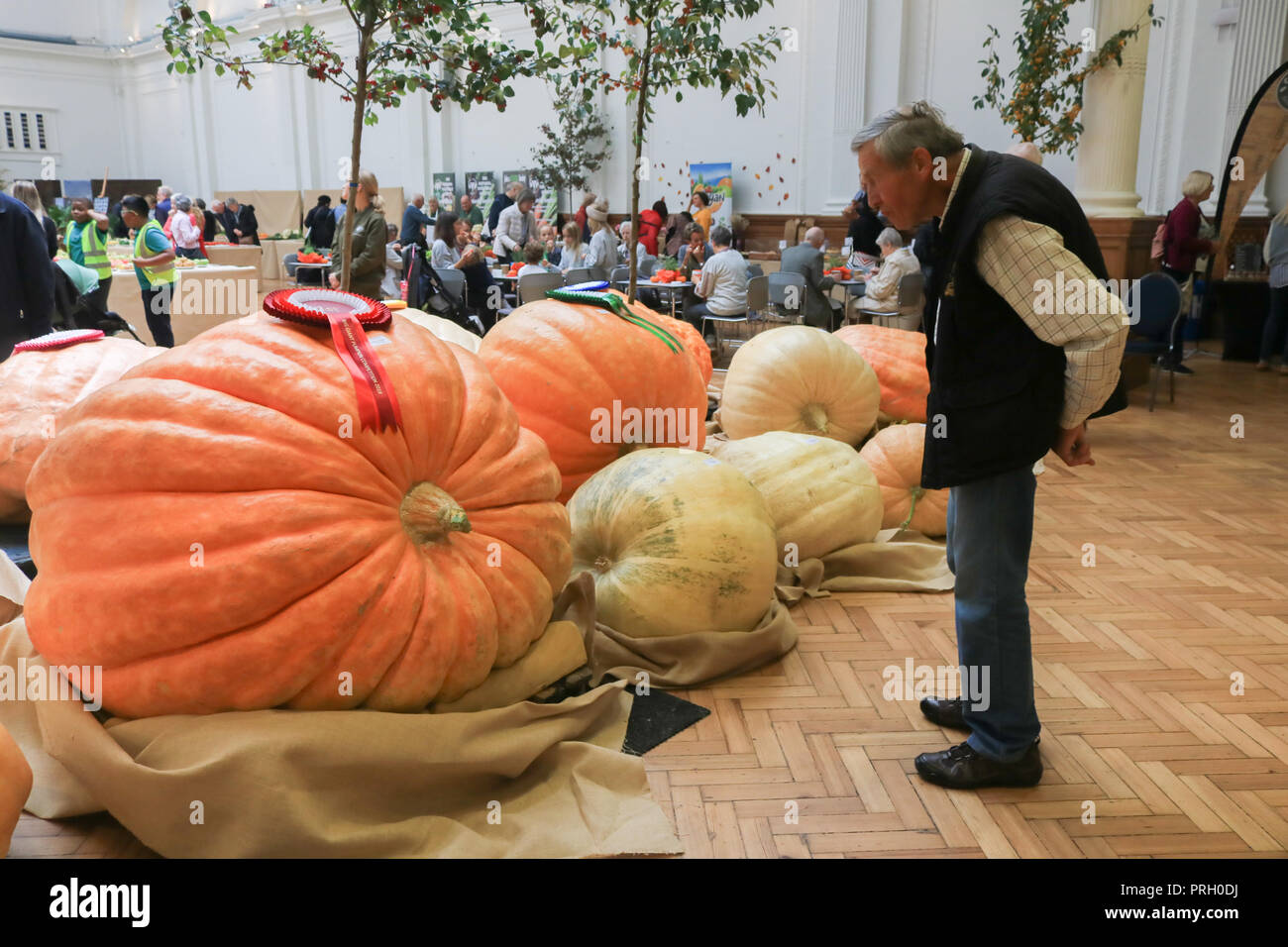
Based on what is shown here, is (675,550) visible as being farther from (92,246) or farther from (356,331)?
(92,246)

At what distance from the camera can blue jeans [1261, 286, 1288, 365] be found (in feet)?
27.2

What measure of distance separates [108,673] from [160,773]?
0.82 feet

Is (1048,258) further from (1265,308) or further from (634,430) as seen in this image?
(1265,308)

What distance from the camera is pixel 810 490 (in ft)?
11.1

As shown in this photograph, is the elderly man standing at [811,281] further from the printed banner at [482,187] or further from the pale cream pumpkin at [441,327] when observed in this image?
the printed banner at [482,187]

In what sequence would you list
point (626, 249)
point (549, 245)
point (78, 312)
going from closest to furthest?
1. point (78, 312)
2. point (549, 245)
3. point (626, 249)

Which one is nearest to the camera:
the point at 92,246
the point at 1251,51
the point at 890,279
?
the point at 92,246

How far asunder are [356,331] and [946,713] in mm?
1751

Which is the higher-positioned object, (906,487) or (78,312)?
(78,312)

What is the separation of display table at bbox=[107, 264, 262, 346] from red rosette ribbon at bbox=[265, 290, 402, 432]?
6.55 metres

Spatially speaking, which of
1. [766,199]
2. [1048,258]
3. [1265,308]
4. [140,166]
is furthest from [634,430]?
[140,166]

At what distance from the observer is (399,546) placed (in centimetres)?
196

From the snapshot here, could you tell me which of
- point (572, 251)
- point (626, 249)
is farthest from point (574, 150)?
point (572, 251)

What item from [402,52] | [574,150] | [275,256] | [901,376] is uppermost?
[574,150]
